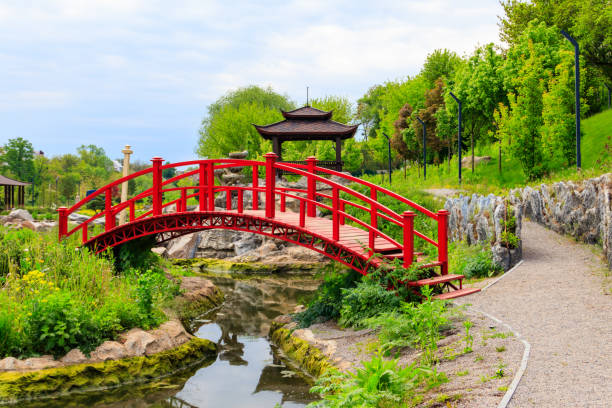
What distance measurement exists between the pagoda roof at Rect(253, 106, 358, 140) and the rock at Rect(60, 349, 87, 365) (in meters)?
20.2

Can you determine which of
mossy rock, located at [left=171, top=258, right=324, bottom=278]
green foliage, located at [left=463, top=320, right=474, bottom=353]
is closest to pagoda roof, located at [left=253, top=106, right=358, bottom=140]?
mossy rock, located at [left=171, top=258, right=324, bottom=278]

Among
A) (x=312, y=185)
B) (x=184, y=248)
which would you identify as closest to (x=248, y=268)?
(x=184, y=248)

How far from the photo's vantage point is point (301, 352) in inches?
378

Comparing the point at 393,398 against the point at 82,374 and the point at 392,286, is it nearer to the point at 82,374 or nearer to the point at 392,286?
the point at 392,286

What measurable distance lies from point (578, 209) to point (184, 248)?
18209 millimetres

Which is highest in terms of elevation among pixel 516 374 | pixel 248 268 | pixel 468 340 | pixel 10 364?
pixel 516 374

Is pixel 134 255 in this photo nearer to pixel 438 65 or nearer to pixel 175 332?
pixel 175 332

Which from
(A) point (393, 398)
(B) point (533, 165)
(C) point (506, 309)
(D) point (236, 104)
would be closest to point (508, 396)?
(A) point (393, 398)

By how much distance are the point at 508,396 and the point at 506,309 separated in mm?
3860

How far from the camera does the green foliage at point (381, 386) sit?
5.35 m

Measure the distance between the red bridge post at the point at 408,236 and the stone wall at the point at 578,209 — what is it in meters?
4.24

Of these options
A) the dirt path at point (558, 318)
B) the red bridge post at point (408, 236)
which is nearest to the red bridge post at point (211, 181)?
the red bridge post at point (408, 236)

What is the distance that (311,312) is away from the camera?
10828mm

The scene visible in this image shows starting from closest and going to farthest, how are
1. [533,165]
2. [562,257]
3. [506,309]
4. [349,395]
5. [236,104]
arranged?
[349,395] < [506,309] < [562,257] < [533,165] < [236,104]
